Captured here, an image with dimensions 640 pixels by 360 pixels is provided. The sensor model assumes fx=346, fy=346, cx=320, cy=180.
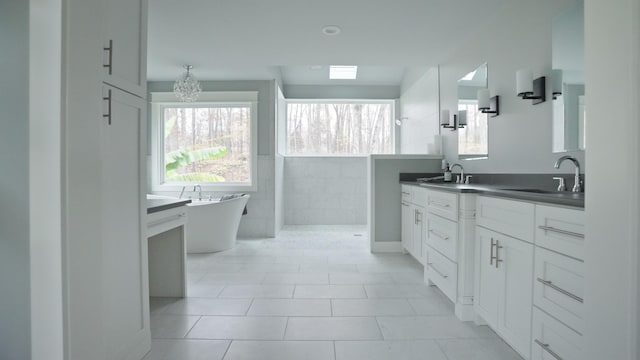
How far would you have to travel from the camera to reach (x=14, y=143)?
1263 mm

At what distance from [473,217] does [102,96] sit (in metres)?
2.17

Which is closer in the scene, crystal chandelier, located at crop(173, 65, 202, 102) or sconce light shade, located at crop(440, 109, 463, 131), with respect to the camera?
sconce light shade, located at crop(440, 109, 463, 131)

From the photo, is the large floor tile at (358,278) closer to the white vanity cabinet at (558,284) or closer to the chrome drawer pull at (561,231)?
the white vanity cabinet at (558,284)

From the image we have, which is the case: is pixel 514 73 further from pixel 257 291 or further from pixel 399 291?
pixel 257 291

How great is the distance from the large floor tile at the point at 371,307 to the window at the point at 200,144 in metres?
3.33

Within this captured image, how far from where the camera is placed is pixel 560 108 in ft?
7.33

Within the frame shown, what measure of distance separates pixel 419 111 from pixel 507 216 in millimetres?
3693

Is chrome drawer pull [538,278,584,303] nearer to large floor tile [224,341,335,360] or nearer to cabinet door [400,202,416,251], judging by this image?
large floor tile [224,341,335,360]

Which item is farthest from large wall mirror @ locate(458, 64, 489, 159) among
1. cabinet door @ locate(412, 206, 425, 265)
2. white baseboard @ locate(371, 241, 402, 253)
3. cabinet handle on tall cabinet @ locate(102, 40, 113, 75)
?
cabinet handle on tall cabinet @ locate(102, 40, 113, 75)

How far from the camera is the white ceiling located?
2.84 meters

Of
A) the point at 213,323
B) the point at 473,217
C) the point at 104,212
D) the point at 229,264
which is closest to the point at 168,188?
the point at 229,264

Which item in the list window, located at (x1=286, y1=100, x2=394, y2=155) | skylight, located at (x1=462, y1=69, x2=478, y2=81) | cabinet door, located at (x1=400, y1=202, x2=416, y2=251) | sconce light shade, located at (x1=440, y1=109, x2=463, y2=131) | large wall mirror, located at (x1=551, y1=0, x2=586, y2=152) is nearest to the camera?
large wall mirror, located at (x1=551, y1=0, x2=586, y2=152)

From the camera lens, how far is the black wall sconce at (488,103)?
10.1ft

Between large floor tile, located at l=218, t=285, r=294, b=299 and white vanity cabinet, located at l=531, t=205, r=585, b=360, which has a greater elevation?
white vanity cabinet, located at l=531, t=205, r=585, b=360
